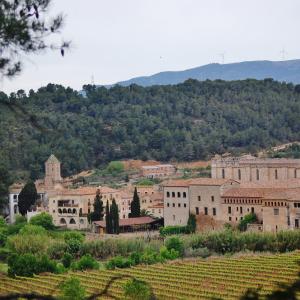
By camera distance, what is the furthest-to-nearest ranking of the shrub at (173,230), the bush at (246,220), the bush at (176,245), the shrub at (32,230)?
the shrub at (32,230), the shrub at (173,230), the bush at (246,220), the bush at (176,245)

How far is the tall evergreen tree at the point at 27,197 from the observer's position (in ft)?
205

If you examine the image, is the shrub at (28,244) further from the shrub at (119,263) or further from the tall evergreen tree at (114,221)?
the shrub at (119,263)

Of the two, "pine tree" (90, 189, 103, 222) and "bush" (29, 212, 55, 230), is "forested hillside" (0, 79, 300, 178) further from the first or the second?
"pine tree" (90, 189, 103, 222)

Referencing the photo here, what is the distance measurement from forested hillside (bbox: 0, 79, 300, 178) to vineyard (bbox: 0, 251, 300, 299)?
118ft

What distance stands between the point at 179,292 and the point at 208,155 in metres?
59.6

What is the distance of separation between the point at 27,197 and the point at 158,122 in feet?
122

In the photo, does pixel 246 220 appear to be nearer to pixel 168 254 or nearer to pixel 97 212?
pixel 168 254

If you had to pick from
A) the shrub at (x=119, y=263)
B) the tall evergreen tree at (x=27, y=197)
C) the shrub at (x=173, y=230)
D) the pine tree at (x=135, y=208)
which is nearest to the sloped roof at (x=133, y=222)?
the pine tree at (x=135, y=208)

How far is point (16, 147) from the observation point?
7769 centimetres

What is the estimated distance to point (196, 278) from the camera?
3331cm

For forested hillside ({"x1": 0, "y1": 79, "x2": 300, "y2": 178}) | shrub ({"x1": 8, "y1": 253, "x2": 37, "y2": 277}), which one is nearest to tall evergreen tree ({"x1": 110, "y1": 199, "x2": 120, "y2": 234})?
shrub ({"x1": 8, "y1": 253, "x2": 37, "y2": 277})

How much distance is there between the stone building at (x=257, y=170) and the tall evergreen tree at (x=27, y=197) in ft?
45.4

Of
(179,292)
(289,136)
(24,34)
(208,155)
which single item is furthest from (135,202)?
(24,34)

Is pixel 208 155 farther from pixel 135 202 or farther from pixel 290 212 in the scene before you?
pixel 290 212
